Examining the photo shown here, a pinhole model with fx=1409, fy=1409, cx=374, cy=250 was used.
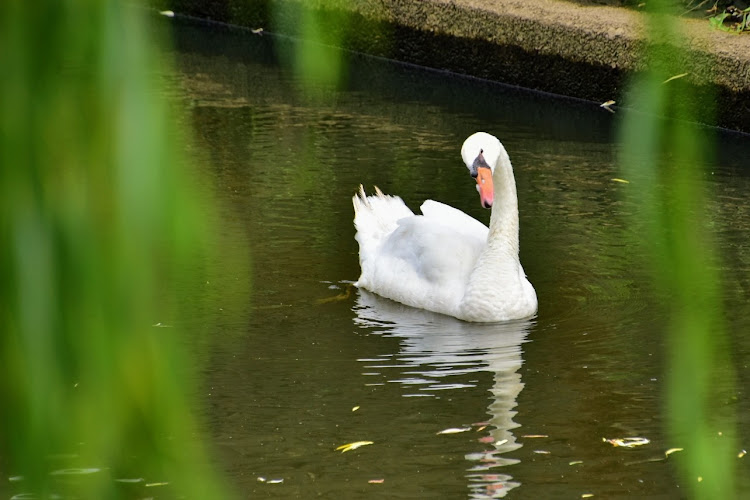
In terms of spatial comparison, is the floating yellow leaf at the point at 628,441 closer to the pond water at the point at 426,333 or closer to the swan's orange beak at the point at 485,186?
the pond water at the point at 426,333

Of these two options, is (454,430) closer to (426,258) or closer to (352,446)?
(352,446)

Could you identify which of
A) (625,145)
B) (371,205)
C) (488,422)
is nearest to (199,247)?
(625,145)

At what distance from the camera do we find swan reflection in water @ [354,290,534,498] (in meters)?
5.12

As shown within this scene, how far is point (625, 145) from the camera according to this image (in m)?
1.22

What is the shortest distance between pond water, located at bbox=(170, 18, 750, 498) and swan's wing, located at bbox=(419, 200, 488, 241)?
0.42m

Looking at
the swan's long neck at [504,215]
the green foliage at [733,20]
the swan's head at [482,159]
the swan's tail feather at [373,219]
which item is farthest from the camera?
the green foliage at [733,20]

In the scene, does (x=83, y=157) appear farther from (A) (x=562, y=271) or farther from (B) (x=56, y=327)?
(A) (x=562, y=271)

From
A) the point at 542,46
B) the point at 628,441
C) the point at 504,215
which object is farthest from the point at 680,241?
the point at 542,46

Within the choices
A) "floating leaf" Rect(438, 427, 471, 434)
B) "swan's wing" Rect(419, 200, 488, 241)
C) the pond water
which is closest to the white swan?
"swan's wing" Rect(419, 200, 488, 241)

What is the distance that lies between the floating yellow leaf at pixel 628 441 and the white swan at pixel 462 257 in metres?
1.49

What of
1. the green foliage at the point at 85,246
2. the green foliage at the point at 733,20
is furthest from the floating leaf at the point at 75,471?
the green foliage at the point at 733,20

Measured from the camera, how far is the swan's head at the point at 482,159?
637 cm

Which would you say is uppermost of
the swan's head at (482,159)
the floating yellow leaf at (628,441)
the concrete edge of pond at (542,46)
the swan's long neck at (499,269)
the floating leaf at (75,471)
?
the concrete edge of pond at (542,46)

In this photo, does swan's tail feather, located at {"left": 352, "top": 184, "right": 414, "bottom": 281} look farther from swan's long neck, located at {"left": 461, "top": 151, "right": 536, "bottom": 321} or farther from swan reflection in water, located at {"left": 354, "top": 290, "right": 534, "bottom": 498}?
swan's long neck, located at {"left": 461, "top": 151, "right": 536, "bottom": 321}
